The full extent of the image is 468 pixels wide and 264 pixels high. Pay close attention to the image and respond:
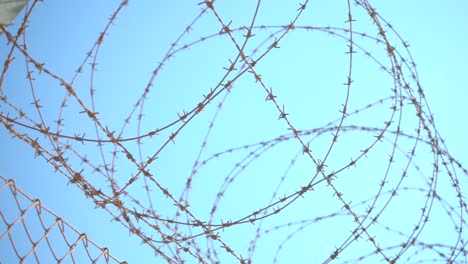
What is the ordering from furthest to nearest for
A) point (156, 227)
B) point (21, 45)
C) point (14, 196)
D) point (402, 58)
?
point (402, 58)
point (156, 227)
point (21, 45)
point (14, 196)

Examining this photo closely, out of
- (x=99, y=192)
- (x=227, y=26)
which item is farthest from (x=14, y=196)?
(x=227, y=26)

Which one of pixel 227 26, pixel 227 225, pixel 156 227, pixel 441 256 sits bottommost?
pixel 441 256

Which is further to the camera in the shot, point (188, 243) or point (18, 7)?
point (188, 243)

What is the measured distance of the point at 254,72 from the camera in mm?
4367

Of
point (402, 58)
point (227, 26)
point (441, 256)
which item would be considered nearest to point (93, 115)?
point (227, 26)

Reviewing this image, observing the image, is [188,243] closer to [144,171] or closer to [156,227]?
[156,227]

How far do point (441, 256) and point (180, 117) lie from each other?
136 inches

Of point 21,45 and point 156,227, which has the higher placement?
point 21,45

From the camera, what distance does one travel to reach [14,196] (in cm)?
347

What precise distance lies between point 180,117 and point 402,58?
7.98ft

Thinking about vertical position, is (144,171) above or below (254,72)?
below

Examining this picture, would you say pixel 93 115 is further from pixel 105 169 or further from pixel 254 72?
pixel 254 72

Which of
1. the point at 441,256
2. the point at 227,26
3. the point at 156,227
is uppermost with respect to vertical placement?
the point at 227,26

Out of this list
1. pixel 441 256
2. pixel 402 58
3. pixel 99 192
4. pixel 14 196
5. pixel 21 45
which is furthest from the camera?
pixel 441 256
